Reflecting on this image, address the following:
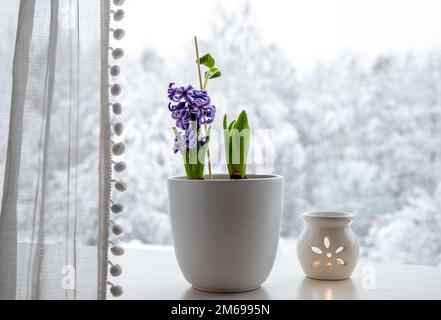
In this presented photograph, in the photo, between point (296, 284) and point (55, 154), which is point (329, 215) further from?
point (55, 154)

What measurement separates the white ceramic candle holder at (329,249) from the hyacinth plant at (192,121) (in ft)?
0.71

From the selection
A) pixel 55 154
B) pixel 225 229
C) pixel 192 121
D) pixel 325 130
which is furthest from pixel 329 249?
pixel 325 130

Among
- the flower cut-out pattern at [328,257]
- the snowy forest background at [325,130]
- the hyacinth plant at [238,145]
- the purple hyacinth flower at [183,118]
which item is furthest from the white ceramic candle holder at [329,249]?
the snowy forest background at [325,130]

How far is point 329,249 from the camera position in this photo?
31.4 inches

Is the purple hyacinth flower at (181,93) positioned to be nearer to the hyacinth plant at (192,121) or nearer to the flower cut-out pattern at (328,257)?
the hyacinth plant at (192,121)

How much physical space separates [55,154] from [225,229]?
0.84 feet

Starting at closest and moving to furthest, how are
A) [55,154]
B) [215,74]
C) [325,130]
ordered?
[55,154]
[215,74]
[325,130]

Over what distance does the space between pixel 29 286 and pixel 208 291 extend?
0.25 m

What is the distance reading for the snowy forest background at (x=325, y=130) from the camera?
3.12 meters

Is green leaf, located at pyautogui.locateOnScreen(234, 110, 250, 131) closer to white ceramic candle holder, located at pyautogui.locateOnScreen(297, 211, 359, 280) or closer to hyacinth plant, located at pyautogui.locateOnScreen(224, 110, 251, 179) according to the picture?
hyacinth plant, located at pyautogui.locateOnScreen(224, 110, 251, 179)

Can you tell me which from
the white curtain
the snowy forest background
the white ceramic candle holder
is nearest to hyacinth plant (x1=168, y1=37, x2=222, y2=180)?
the white curtain

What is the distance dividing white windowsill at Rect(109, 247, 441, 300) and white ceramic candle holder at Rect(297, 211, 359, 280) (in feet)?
0.05
